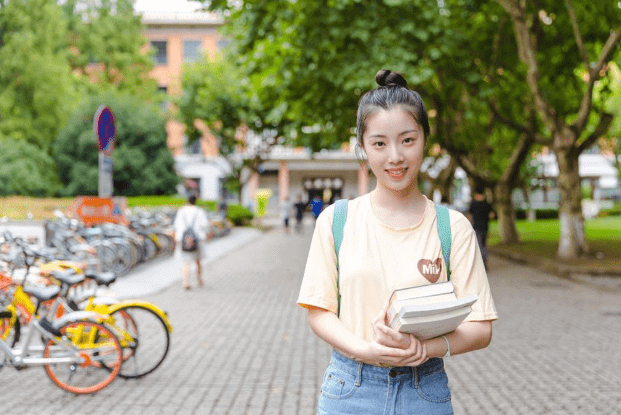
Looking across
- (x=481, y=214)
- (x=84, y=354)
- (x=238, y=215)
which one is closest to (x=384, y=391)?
(x=84, y=354)

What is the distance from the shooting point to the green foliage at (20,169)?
2278 cm

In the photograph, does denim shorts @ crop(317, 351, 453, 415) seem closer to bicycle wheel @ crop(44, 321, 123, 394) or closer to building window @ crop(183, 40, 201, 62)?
bicycle wheel @ crop(44, 321, 123, 394)

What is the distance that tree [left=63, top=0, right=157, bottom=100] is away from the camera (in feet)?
148

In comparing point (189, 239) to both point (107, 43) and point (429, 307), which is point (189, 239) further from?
point (107, 43)

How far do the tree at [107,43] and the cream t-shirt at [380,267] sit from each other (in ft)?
147

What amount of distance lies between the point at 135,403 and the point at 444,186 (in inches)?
954

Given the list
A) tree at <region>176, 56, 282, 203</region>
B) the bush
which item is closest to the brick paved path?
tree at <region>176, 56, 282, 203</region>

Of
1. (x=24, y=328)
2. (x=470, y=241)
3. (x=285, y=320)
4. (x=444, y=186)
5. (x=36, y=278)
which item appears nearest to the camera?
(x=470, y=241)

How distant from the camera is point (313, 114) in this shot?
61.9 feet

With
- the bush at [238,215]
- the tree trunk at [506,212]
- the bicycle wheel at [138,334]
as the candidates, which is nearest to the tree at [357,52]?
the tree trunk at [506,212]

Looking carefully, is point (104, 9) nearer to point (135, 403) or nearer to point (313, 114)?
point (313, 114)

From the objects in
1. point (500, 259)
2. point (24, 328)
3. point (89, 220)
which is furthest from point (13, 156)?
point (24, 328)

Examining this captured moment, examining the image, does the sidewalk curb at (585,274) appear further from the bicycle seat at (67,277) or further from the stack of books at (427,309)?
the stack of books at (427,309)

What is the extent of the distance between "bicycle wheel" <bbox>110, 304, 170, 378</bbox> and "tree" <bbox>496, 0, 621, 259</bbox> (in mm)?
11393
